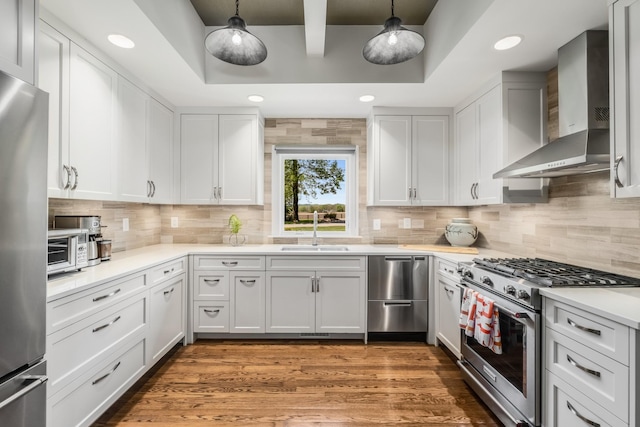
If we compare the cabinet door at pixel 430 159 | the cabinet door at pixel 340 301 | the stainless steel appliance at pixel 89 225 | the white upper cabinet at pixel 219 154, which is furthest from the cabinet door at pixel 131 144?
the cabinet door at pixel 430 159

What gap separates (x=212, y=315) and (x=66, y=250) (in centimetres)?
147

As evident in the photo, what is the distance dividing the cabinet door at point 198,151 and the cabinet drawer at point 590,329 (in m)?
2.96

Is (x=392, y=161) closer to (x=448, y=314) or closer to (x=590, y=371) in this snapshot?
(x=448, y=314)

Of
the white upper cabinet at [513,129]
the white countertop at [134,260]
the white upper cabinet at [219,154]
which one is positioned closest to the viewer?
the white countertop at [134,260]

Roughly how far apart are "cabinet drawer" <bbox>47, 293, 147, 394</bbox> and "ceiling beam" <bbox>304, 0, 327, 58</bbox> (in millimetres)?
2178

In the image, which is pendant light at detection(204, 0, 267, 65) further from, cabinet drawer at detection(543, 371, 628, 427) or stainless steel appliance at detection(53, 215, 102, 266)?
cabinet drawer at detection(543, 371, 628, 427)

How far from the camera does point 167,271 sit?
2.60m

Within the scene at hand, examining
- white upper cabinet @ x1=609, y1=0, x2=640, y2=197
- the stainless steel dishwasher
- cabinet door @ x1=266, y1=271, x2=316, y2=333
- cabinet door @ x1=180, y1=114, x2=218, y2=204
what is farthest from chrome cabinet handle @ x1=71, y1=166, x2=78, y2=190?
white upper cabinet @ x1=609, y1=0, x2=640, y2=197

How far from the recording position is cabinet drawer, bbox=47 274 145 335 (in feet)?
4.81

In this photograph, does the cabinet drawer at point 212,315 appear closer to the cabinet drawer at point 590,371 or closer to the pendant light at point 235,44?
the pendant light at point 235,44

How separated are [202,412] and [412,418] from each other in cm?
130

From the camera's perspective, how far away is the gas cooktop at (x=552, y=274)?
1.63m

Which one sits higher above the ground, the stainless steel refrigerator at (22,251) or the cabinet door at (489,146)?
the cabinet door at (489,146)

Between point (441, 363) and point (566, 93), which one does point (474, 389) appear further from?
point (566, 93)
